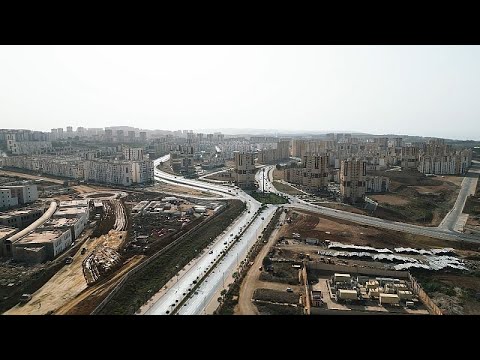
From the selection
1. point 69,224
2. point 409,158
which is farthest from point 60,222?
point 409,158

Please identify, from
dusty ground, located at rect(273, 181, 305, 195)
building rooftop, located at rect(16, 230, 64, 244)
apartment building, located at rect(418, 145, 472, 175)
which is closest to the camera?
building rooftop, located at rect(16, 230, 64, 244)

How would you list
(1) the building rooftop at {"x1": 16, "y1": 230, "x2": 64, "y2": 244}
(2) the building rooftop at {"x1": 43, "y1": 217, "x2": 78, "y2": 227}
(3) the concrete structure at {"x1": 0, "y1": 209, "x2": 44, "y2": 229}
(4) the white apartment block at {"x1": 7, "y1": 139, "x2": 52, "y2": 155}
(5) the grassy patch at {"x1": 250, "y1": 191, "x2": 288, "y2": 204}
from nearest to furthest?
1. (1) the building rooftop at {"x1": 16, "y1": 230, "x2": 64, "y2": 244}
2. (2) the building rooftop at {"x1": 43, "y1": 217, "x2": 78, "y2": 227}
3. (3) the concrete structure at {"x1": 0, "y1": 209, "x2": 44, "y2": 229}
4. (5) the grassy patch at {"x1": 250, "y1": 191, "x2": 288, "y2": 204}
5. (4) the white apartment block at {"x1": 7, "y1": 139, "x2": 52, "y2": 155}

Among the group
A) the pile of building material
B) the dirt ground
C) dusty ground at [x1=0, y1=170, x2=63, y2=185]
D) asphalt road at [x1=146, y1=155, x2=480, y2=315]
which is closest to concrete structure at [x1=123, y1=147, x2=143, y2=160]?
dusty ground at [x1=0, y1=170, x2=63, y2=185]

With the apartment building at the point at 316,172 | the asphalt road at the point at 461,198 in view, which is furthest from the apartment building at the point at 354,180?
the asphalt road at the point at 461,198

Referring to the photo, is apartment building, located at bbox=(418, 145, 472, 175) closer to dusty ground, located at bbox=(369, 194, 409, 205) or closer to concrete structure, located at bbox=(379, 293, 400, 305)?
dusty ground, located at bbox=(369, 194, 409, 205)

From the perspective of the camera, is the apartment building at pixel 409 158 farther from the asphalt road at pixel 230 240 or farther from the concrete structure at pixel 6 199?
the concrete structure at pixel 6 199
